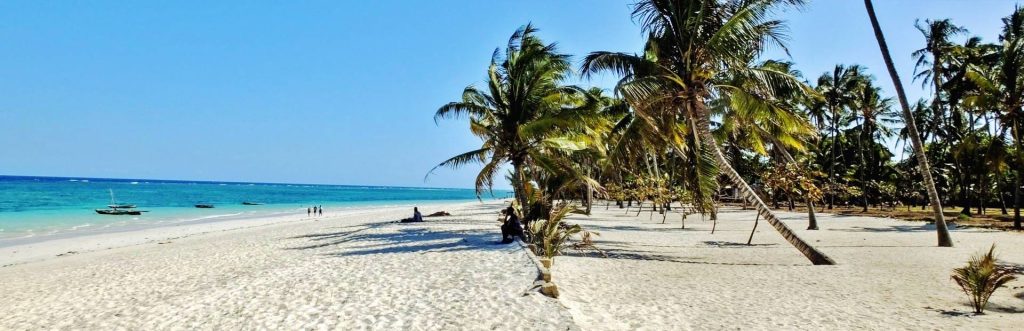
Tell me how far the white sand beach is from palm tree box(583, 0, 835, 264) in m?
2.21

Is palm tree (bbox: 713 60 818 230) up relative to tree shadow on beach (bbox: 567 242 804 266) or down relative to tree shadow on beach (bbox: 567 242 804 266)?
up

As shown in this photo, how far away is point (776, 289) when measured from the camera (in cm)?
792

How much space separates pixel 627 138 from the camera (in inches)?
531

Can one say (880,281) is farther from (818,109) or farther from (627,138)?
(818,109)

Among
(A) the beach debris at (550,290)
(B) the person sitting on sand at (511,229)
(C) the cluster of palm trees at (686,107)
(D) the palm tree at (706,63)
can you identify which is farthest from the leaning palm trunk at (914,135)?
(A) the beach debris at (550,290)

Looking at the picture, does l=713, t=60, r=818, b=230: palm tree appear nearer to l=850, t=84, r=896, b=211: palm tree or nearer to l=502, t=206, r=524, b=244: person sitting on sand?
l=502, t=206, r=524, b=244: person sitting on sand

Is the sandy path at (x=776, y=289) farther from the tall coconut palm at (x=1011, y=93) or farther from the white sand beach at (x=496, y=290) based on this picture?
the tall coconut palm at (x=1011, y=93)

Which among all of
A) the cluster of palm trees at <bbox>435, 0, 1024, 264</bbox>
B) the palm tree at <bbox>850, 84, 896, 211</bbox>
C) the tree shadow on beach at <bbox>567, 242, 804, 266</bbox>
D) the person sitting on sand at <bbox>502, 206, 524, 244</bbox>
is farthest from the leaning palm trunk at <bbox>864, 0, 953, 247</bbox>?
the palm tree at <bbox>850, 84, 896, 211</bbox>

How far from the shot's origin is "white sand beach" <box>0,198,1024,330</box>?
6.06 metres

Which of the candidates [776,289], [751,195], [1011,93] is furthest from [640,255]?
[1011,93]

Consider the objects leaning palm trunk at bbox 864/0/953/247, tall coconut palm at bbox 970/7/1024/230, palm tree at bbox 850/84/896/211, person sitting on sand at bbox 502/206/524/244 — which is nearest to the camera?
leaning palm trunk at bbox 864/0/953/247

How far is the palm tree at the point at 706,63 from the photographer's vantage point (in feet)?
35.3

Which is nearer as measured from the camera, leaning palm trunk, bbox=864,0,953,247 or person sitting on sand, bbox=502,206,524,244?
leaning palm trunk, bbox=864,0,953,247

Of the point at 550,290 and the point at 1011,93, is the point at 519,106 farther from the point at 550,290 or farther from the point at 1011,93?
the point at 1011,93
